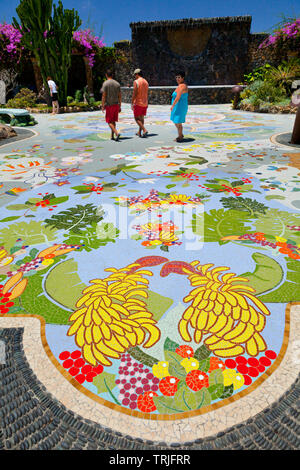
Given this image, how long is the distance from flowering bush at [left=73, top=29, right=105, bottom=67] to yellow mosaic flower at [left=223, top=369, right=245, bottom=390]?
57.7 ft

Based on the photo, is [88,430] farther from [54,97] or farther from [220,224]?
[54,97]

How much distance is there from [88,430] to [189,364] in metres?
0.60

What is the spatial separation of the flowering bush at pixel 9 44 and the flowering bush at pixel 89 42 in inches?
116

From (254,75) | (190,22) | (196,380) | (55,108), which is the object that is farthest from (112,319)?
(190,22)

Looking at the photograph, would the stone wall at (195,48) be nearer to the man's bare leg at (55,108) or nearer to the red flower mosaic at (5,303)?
the man's bare leg at (55,108)

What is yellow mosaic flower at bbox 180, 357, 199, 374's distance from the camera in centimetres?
151

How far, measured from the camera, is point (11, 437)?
1210mm

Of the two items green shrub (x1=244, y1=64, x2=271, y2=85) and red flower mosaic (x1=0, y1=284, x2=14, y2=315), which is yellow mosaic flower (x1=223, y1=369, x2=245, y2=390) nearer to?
red flower mosaic (x1=0, y1=284, x2=14, y2=315)

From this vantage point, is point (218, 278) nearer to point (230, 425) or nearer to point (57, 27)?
point (230, 425)

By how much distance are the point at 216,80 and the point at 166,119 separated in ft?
35.2

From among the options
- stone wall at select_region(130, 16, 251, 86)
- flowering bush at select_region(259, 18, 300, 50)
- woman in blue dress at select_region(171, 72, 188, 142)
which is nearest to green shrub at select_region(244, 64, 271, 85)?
stone wall at select_region(130, 16, 251, 86)

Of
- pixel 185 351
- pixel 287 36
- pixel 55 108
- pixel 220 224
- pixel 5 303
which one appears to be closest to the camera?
pixel 185 351

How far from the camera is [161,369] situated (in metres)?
1.50
